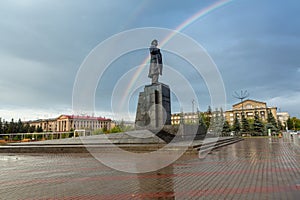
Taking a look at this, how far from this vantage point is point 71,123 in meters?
81.2

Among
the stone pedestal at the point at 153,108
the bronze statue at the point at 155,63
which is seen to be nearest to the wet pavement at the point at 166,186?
the stone pedestal at the point at 153,108

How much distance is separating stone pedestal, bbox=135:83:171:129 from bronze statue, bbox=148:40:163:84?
90cm

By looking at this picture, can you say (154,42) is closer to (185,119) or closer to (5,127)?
(185,119)

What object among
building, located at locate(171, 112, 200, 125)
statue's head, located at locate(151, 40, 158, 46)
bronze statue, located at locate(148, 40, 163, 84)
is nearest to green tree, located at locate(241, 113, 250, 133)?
building, located at locate(171, 112, 200, 125)

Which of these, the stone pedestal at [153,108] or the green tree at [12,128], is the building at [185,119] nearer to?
the stone pedestal at [153,108]

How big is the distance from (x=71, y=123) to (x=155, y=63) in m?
71.6

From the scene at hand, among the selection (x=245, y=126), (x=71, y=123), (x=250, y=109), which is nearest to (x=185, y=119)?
(x=245, y=126)

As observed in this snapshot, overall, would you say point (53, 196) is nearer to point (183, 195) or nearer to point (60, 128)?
point (183, 195)

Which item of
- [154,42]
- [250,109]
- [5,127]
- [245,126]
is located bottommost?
[245,126]

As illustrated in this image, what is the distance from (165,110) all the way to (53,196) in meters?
12.1

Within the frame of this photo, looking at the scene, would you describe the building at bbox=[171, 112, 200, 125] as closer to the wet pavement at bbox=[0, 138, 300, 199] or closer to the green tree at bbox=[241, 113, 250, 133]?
the green tree at bbox=[241, 113, 250, 133]

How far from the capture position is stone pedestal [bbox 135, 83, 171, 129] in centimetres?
1530

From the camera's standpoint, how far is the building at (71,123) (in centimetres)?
6912

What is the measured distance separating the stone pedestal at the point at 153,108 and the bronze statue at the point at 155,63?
0.90 metres
